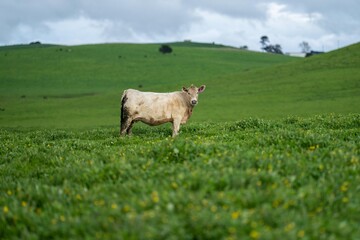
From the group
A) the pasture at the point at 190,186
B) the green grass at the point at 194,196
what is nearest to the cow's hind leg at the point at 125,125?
the pasture at the point at 190,186

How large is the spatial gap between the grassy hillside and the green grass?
1420 inches

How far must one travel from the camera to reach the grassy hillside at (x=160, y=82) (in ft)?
173

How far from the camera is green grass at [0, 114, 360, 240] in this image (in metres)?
6.38

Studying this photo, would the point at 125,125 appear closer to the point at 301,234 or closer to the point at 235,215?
the point at 235,215

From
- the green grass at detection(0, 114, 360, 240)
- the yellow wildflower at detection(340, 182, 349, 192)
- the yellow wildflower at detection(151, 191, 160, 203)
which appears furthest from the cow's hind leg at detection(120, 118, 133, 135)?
the yellow wildflower at detection(340, 182, 349, 192)

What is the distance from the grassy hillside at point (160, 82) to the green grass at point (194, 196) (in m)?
36.1

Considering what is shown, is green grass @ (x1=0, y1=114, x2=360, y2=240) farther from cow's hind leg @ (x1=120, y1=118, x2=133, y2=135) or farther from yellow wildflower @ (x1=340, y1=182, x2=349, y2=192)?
cow's hind leg @ (x1=120, y1=118, x2=133, y2=135)

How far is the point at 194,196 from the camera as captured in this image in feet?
23.5

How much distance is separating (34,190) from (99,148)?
6.53 metres

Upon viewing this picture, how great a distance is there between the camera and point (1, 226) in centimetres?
743

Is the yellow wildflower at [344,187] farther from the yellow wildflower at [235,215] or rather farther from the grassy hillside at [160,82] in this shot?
the grassy hillside at [160,82]

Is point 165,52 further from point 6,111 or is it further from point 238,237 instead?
point 238,237

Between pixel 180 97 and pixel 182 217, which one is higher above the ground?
pixel 180 97

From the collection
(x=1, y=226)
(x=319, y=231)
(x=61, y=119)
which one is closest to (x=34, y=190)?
(x=1, y=226)
